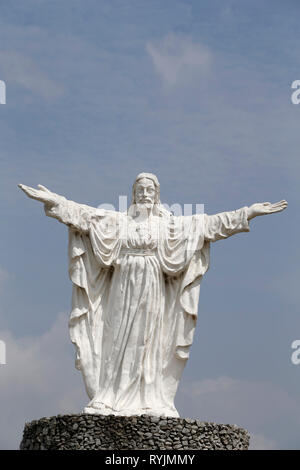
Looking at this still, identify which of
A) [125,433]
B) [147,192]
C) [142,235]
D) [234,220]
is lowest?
[125,433]

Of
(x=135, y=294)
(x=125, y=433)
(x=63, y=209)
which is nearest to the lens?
(x=125, y=433)

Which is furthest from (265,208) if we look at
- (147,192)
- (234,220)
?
(147,192)

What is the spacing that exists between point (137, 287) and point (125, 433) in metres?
2.44

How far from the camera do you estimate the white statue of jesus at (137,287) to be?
52.1ft

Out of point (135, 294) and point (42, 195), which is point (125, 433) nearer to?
point (135, 294)

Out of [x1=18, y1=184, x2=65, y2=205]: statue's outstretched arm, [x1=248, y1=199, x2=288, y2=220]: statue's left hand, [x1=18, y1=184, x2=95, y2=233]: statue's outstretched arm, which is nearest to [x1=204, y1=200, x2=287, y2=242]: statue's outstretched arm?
[x1=248, y1=199, x2=288, y2=220]: statue's left hand

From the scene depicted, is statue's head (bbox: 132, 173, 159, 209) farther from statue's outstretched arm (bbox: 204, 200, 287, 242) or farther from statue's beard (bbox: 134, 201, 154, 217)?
statue's outstretched arm (bbox: 204, 200, 287, 242)

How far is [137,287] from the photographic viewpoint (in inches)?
630

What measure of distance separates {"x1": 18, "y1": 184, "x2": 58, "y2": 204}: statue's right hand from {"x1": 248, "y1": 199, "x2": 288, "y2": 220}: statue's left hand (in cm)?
315

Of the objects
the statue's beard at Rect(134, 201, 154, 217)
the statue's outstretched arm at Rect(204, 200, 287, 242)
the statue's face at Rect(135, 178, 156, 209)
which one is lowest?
the statue's outstretched arm at Rect(204, 200, 287, 242)

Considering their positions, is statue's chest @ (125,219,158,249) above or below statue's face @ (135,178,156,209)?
below

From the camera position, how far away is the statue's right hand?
1594 centimetres
